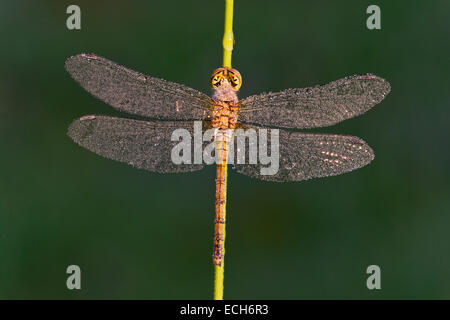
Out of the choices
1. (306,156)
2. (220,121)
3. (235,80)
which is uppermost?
(235,80)

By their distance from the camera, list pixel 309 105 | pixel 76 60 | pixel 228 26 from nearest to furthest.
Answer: pixel 228 26
pixel 76 60
pixel 309 105

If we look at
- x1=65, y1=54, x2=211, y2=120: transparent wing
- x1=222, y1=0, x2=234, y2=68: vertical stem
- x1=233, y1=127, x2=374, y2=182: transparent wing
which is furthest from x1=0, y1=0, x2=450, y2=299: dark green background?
x1=222, y1=0, x2=234, y2=68: vertical stem

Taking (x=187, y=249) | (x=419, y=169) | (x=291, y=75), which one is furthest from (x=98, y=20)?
(x=419, y=169)

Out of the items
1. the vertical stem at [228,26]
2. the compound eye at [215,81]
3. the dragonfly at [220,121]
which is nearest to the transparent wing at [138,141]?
the dragonfly at [220,121]

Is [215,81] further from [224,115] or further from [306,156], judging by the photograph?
[306,156]

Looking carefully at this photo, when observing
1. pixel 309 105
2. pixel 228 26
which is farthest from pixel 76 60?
pixel 309 105

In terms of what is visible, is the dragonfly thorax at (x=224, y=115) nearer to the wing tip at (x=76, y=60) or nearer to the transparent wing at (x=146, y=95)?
the transparent wing at (x=146, y=95)

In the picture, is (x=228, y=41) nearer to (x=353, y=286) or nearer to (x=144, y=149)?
(x=144, y=149)

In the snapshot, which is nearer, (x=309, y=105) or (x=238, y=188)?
(x=309, y=105)
